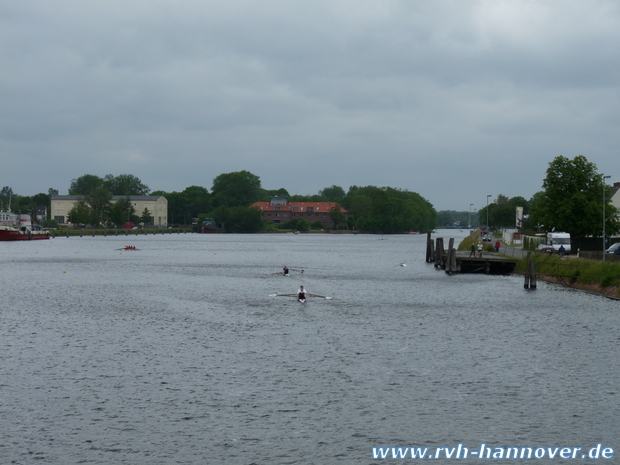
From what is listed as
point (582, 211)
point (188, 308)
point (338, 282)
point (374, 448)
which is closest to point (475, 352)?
point (374, 448)

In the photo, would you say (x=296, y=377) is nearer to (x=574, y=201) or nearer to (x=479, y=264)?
(x=479, y=264)

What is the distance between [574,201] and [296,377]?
71.5m

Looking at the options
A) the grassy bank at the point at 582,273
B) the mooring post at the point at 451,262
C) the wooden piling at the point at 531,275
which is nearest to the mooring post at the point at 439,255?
the mooring post at the point at 451,262

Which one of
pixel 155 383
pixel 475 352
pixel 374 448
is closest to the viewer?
pixel 374 448

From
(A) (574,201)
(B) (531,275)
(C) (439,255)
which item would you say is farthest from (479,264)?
(A) (574,201)

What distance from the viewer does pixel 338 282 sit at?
217ft

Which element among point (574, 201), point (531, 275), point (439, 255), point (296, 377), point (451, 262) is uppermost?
point (574, 201)

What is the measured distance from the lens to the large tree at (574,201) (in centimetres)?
8819

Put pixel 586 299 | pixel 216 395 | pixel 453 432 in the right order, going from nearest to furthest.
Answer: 1. pixel 453 432
2. pixel 216 395
3. pixel 586 299

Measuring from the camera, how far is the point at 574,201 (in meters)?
88.7

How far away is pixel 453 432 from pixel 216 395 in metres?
7.78

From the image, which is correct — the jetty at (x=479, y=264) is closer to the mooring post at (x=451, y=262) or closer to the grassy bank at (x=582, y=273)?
the mooring post at (x=451, y=262)

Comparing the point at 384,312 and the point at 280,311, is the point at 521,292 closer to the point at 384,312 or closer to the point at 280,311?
the point at 384,312

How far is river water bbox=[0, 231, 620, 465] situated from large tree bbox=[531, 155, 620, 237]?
4007 centimetres
